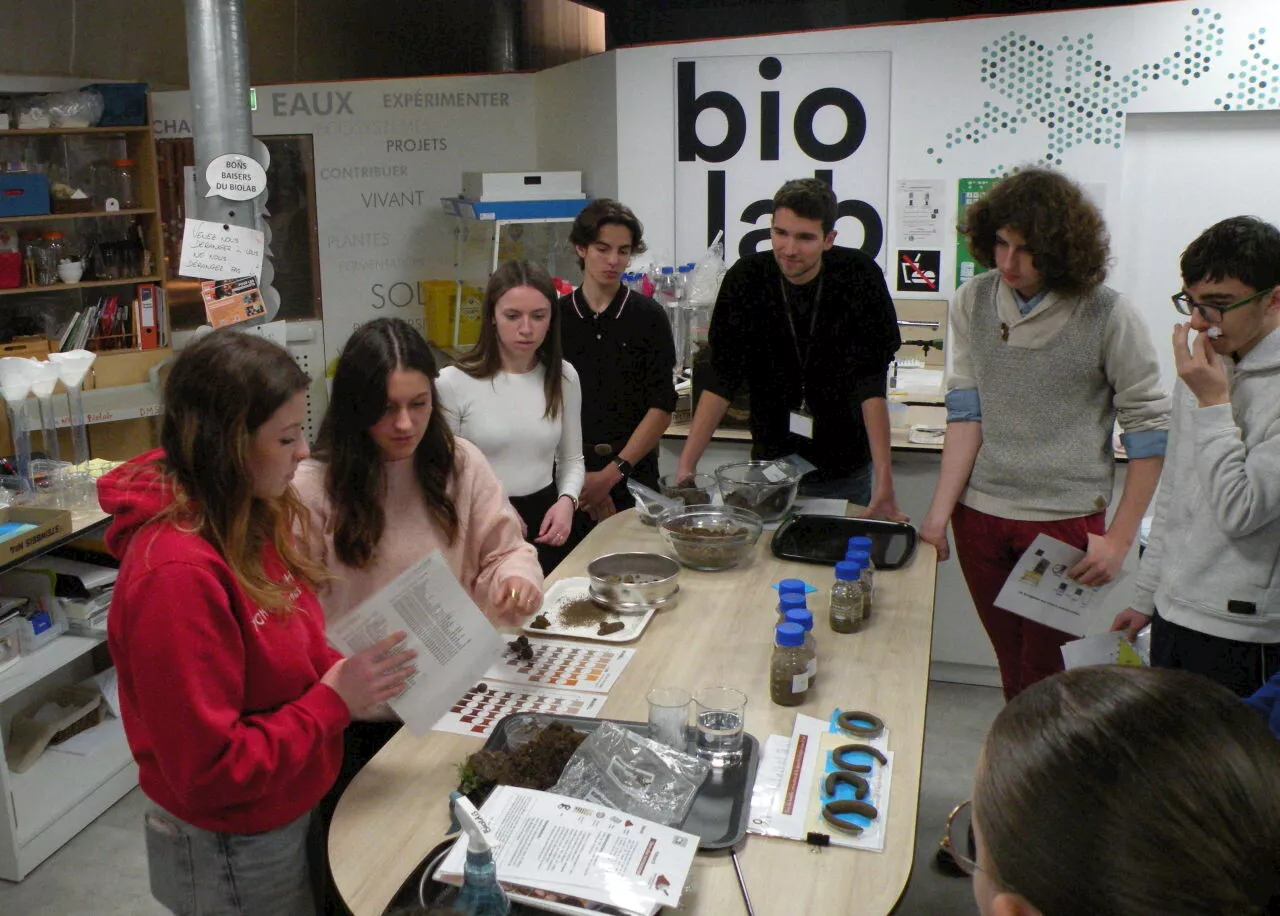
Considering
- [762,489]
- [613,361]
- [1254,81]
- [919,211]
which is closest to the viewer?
[762,489]

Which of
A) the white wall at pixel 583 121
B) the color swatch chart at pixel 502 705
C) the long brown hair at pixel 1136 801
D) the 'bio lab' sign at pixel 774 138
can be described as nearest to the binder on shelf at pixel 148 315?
the white wall at pixel 583 121

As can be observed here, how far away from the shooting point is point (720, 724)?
1862 mm

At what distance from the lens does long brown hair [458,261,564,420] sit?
120 inches

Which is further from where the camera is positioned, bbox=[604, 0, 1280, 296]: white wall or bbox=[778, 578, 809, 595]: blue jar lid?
bbox=[604, 0, 1280, 296]: white wall

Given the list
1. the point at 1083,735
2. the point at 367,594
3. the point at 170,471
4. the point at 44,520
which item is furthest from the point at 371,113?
the point at 1083,735

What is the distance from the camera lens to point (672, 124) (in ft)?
18.2

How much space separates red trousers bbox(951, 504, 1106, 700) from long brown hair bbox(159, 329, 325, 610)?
1.89m

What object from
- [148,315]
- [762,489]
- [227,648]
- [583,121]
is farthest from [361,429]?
[583,121]

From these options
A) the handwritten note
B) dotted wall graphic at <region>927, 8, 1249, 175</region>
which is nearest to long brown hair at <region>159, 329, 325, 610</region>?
the handwritten note

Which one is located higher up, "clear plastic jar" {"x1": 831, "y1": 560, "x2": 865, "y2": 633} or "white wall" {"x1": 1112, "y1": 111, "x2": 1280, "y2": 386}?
"white wall" {"x1": 1112, "y1": 111, "x2": 1280, "y2": 386}

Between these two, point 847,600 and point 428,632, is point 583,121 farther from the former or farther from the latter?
point 428,632

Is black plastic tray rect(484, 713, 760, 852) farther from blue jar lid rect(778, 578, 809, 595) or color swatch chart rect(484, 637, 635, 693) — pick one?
blue jar lid rect(778, 578, 809, 595)

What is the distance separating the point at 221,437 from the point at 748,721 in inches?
39.5

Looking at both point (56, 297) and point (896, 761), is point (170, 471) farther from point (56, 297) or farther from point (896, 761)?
point (56, 297)
